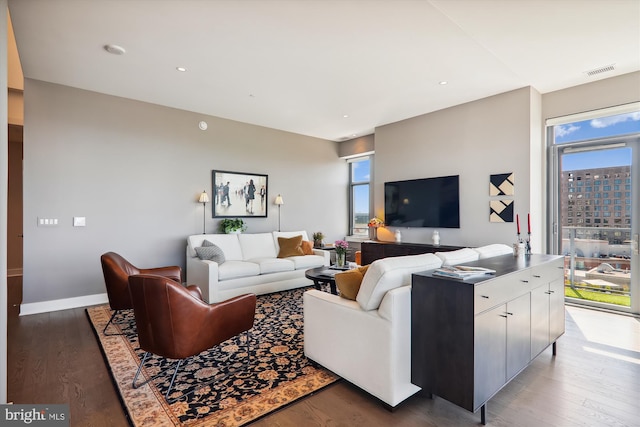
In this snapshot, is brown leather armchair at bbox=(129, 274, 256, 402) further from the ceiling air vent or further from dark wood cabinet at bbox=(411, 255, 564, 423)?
the ceiling air vent

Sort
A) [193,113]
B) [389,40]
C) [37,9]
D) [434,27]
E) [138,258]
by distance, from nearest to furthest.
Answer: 1. [37,9]
2. [434,27]
3. [389,40]
4. [138,258]
5. [193,113]

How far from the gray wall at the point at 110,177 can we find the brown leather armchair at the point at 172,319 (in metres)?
2.88

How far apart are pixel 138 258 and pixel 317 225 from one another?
3.65 metres

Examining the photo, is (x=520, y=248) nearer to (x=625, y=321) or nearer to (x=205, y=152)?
(x=625, y=321)

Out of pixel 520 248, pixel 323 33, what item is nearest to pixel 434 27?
pixel 323 33

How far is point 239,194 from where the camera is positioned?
19.6 ft

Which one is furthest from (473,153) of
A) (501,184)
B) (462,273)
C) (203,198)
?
(203,198)

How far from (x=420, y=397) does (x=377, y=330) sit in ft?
2.10

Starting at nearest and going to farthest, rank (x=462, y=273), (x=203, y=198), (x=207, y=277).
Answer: (x=462, y=273)
(x=207, y=277)
(x=203, y=198)

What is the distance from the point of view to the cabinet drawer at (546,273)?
2.53 meters

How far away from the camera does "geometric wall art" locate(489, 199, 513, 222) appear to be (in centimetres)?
459

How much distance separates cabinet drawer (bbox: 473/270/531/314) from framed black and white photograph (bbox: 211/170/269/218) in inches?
186

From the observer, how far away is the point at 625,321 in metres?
3.79

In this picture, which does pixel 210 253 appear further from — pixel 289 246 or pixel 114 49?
pixel 114 49
